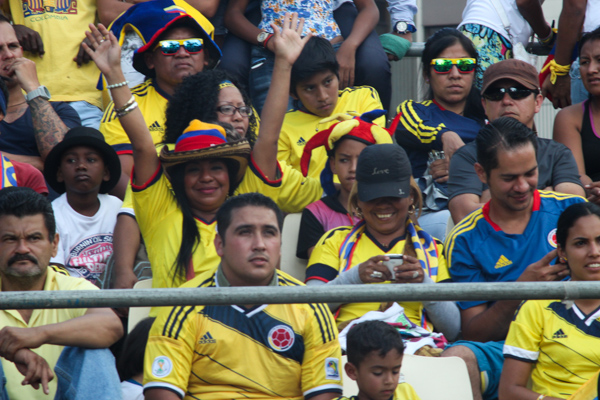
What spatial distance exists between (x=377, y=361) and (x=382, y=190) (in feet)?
3.58

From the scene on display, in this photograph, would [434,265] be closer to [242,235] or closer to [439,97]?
[242,235]


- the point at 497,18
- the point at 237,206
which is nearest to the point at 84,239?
the point at 237,206

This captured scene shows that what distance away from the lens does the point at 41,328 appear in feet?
11.1

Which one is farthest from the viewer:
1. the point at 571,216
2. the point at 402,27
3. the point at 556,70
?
the point at 402,27

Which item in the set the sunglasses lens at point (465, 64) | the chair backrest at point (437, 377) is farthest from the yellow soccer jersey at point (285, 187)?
the chair backrest at point (437, 377)

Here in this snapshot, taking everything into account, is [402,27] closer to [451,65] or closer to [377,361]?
[451,65]

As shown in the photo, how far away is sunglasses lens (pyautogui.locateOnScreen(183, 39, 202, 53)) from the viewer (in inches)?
216

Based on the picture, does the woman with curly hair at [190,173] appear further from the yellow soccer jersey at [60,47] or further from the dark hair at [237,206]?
the yellow soccer jersey at [60,47]

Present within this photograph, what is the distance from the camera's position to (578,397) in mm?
2900

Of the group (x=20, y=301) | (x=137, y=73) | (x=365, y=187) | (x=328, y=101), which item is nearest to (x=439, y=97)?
(x=328, y=101)

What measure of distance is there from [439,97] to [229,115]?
1.43m

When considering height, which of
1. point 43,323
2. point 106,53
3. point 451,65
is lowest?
point 43,323

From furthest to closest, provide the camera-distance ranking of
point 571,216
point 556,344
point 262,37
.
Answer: point 262,37 → point 571,216 → point 556,344

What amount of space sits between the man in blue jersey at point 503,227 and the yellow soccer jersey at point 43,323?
5.75 feet
